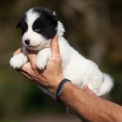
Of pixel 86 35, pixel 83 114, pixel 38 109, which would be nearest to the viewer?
pixel 83 114

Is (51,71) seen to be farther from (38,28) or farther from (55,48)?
(38,28)

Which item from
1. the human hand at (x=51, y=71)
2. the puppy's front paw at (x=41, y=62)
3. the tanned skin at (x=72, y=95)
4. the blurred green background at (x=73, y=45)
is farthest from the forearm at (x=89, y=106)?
the blurred green background at (x=73, y=45)

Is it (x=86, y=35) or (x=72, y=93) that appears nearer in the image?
(x=72, y=93)

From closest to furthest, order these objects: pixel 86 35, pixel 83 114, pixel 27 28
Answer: pixel 83 114 < pixel 27 28 < pixel 86 35

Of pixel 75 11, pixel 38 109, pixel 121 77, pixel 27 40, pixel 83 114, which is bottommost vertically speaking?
pixel 38 109

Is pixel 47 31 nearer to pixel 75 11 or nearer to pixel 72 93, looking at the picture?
pixel 72 93

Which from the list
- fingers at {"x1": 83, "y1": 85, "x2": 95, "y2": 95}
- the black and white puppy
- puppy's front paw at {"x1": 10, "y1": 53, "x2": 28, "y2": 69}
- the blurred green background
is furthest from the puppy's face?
the blurred green background

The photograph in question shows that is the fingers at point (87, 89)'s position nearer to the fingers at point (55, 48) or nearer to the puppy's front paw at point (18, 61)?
the fingers at point (55, 48)

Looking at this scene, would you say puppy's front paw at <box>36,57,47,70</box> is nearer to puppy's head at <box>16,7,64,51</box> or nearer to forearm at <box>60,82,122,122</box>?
puppy's head at <box>16,7,64,51</box>

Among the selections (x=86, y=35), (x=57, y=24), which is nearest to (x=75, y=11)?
(x=86, y=35)
